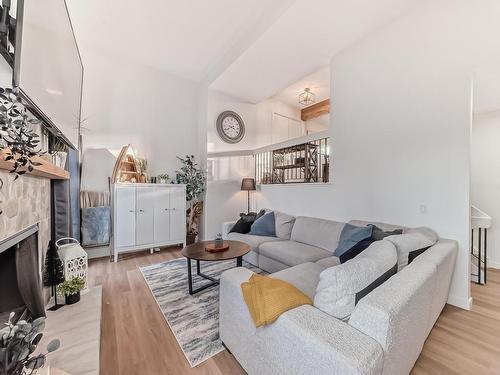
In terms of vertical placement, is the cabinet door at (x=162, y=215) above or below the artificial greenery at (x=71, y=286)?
above

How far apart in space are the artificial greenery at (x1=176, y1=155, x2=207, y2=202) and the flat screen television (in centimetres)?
223

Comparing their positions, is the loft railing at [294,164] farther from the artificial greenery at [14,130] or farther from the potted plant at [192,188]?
the artificial greenery at [14,130]

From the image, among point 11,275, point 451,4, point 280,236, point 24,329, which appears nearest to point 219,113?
point 280,236

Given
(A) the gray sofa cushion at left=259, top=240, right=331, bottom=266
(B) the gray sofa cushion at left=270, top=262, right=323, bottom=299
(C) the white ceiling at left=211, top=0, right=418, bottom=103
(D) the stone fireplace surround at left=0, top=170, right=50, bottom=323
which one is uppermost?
(C) the white ceiling at left=211, top=0, right=418, bottom=103

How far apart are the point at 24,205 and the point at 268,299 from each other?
69.7 inches

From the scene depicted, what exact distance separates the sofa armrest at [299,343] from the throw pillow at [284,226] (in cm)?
198

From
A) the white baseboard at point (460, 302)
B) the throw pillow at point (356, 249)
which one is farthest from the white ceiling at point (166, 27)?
the white baseboard at point (460, 302)

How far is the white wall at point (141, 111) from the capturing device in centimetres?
390

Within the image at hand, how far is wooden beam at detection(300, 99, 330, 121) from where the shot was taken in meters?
5.78

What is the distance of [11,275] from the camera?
149cm

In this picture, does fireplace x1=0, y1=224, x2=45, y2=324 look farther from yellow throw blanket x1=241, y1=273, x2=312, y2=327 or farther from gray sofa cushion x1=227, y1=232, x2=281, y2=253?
gray sofa cushion x1=227, y1=232, x2=281, y2=253

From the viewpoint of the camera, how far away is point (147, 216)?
12.6 ft

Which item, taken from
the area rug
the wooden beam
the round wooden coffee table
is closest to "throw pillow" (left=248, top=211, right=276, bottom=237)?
the area rug

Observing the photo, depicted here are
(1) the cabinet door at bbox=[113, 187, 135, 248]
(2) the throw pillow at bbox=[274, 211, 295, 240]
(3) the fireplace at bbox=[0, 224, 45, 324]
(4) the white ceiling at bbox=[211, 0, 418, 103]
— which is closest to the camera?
(3) the fireplace at bbox=[0, 224, 45, 324]
